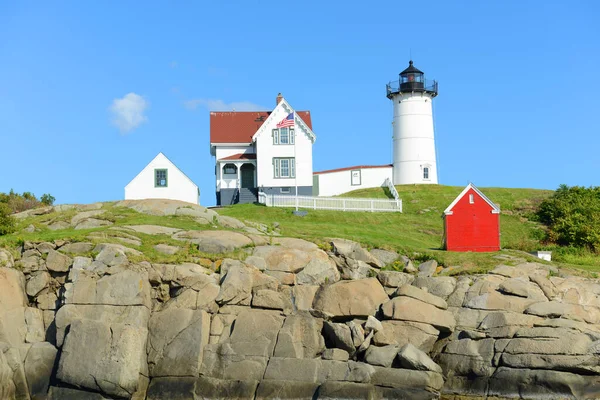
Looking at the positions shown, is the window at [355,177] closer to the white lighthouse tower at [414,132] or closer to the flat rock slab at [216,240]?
the white lighthouse tower at [414,132]

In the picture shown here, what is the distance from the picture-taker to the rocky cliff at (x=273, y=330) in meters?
22.5

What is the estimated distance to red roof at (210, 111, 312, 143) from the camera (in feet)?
168

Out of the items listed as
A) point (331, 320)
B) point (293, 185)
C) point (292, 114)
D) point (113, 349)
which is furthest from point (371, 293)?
point (293, 185)

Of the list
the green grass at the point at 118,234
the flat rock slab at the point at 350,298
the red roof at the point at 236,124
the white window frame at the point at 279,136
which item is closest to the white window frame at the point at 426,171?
the red roof at the point at 236,124

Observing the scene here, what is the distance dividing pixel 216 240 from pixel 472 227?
12.8 meters

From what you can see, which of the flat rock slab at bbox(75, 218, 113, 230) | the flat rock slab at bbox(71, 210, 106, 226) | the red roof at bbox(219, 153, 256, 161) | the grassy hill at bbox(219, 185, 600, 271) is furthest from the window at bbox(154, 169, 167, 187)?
the flat rock slab at bbox(75, 218, 113, 230)

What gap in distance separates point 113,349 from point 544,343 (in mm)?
12327

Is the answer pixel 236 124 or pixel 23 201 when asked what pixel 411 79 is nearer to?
pixel 236 124

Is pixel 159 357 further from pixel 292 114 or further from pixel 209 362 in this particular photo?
pixel 292 114

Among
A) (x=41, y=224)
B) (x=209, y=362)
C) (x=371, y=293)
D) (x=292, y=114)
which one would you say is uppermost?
(x=292, y=114)

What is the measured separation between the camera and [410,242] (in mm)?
37000

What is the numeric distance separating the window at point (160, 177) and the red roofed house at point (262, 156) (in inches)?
289

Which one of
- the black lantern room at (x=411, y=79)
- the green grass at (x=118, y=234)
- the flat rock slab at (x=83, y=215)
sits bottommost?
the green grass at (x=118, y=234)

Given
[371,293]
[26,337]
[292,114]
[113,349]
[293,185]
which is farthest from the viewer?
[293,185]
